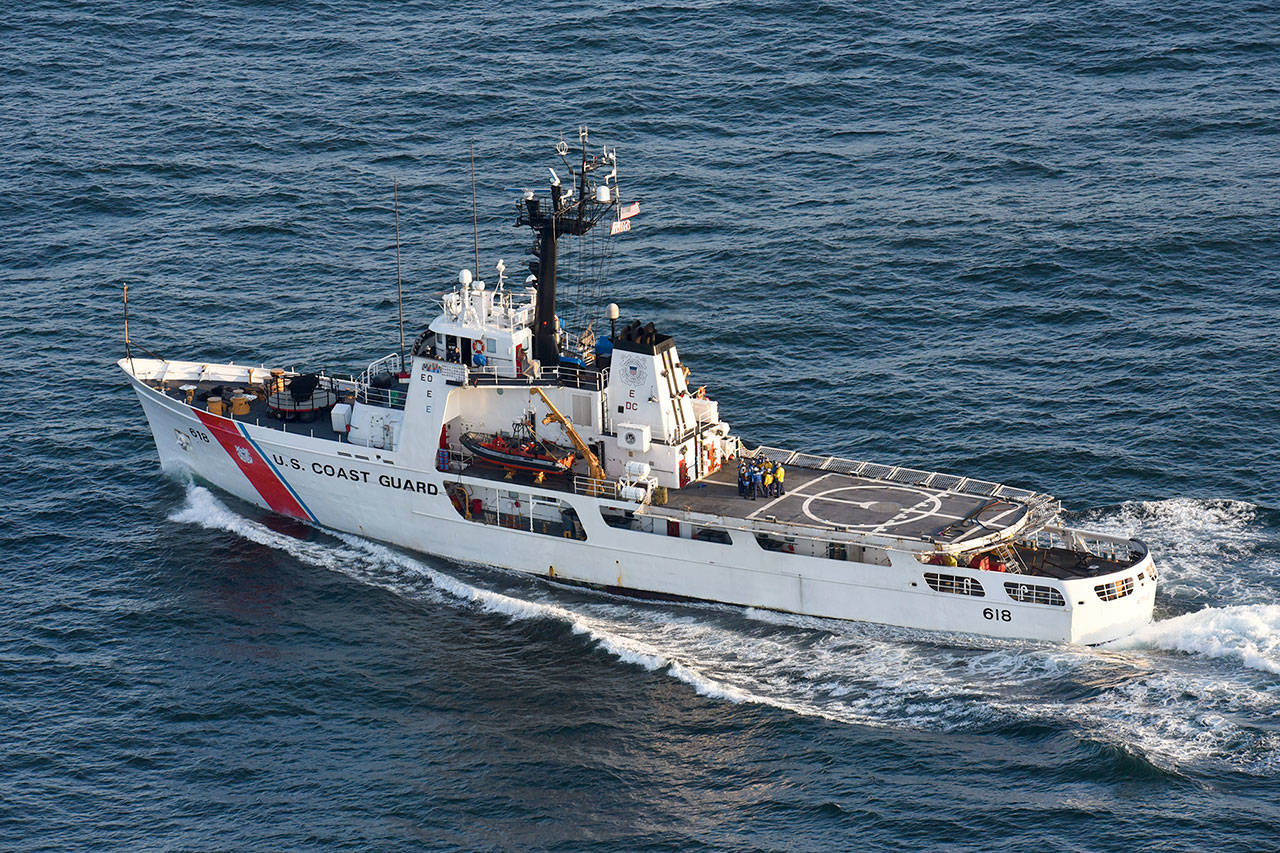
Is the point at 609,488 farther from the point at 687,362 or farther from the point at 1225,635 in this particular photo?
the point at 1225,635

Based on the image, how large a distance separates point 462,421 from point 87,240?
31.8 meters

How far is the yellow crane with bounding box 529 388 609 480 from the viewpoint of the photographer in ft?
215

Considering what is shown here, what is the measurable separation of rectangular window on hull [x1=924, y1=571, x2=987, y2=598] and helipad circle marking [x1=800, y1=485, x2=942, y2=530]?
2445mm

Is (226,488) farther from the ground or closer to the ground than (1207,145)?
→ closer to the ground

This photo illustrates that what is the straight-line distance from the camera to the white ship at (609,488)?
60438 mm

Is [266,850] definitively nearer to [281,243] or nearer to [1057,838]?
[1057,838]

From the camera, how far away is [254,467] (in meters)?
71.2

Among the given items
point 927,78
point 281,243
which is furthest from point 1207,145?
point 281,243

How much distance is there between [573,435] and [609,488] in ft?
8.83

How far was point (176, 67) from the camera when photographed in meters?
106

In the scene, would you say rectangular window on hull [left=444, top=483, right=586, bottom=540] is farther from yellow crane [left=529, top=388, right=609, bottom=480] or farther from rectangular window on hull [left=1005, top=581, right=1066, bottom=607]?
rectangular window on hull [left=1005, top=581, right=1066, bottom=607]

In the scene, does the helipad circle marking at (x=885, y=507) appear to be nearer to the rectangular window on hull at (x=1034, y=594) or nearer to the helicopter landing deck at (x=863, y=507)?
the helicopter landing deck at (x=863, y=507)

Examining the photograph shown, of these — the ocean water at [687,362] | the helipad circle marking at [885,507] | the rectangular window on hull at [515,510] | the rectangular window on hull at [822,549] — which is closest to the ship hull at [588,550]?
the rectangular window on hull at [515,510]

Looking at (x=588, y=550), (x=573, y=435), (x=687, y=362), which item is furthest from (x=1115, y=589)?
(x=687, y=362)
